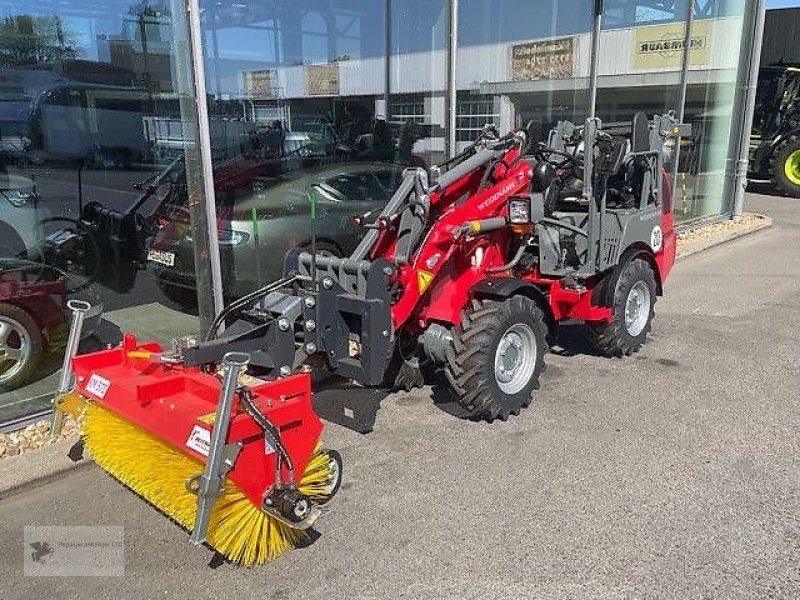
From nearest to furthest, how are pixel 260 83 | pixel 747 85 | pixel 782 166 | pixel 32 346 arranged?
pixel 32 346
pixel 260 83
pixel 747 85
pixel 782 166

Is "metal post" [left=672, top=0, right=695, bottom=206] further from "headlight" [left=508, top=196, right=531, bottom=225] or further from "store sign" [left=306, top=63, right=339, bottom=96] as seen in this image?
"headlight" [left=508, top=196, right=531, bottom=225]

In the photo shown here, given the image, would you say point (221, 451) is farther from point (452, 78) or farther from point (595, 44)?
point (595, 44)

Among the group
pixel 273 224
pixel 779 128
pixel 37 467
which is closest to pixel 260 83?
pixel 273 224

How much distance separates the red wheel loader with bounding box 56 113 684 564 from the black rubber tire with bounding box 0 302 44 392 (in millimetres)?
967

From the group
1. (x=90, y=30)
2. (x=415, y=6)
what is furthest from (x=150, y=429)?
(x=415, y=6)

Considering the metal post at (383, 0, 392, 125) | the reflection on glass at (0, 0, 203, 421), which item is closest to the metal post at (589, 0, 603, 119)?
the metal post at (383, 0, 392, 125)

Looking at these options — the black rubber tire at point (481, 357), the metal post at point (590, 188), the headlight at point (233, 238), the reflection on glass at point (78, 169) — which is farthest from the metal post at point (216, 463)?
the metal post at point (590, 188)

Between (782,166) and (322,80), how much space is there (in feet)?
47.0

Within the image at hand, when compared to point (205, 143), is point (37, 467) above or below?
below

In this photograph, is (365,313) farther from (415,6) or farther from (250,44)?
(415,6)

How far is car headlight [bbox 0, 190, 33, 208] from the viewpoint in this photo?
4.56 metres

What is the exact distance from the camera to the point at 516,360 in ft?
15.7

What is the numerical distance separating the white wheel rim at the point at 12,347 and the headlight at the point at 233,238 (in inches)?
60.5

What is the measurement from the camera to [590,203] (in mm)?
5199
